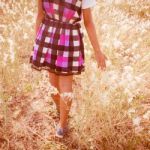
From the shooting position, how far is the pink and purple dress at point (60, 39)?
3033 mm

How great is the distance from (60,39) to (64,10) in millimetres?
216

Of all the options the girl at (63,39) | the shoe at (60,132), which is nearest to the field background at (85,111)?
the shoe at (60,132)

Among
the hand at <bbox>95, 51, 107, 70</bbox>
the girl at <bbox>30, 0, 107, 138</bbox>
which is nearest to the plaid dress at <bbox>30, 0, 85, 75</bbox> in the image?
the girl at <bbox>30, 0, 107, 138</bbox>

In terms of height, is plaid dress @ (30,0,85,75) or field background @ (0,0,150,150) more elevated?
plaid dress @ (30,0,85,75)

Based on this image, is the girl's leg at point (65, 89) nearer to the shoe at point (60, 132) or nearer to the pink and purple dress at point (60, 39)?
the pink and purple dress at point (60, 39)

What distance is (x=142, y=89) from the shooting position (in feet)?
13.1

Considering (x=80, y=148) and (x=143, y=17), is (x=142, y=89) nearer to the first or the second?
(x=80, y=148)

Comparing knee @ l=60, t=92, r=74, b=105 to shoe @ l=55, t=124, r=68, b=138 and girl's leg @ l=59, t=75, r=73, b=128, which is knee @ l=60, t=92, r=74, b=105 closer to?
girl's leg @ l=59, t=75, r=73, b=128

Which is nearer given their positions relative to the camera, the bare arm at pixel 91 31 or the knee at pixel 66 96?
the bare arm at pixel 91 31

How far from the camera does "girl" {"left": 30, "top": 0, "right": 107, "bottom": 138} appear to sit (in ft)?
9.90

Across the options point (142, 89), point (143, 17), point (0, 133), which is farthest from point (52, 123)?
point (143, 17)

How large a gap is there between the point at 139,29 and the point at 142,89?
1.26 m

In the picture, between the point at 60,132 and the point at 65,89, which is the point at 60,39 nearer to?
the point at 65,89

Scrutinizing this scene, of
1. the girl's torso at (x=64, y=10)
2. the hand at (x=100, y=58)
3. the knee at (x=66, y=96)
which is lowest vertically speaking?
the knee at (x=66, y=96)
